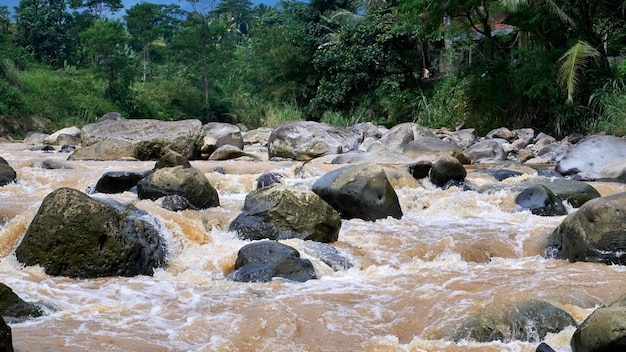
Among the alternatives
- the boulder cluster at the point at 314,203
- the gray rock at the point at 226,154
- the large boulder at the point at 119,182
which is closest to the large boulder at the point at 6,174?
the boulder cluster at the point at 314,203

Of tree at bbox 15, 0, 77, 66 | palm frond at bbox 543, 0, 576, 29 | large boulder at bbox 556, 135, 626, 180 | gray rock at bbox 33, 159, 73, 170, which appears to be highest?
tree at bbox 15, 0, 77, 66

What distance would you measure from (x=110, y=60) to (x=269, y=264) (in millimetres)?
24987

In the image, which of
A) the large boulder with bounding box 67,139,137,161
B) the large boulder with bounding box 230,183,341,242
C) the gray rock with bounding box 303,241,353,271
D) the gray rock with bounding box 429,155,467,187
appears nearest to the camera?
the gray rock with bounding box 303,241,353,271

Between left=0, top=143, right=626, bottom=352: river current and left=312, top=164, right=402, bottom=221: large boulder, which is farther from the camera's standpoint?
left=312, top=164, right=402, bottom=221: large boulder

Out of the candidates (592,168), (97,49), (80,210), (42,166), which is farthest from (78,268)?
(97,49)

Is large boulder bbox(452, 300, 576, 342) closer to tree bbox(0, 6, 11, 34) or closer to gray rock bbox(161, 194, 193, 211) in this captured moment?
gray rock bbox(161, 194, 193, 211)

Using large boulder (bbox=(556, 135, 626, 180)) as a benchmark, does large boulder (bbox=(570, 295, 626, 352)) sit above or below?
above

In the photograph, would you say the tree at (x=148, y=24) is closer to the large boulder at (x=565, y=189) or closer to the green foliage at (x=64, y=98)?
the green foliage at (x=64, y=98)

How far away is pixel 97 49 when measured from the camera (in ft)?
96.3

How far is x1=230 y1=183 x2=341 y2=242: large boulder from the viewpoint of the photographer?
289 inches

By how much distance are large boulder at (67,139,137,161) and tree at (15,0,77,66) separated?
2496cm

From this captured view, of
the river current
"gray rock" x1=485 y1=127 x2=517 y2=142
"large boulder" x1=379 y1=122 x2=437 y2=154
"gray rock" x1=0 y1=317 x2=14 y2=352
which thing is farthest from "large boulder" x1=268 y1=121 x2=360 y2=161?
"gray rock" x1=0 y1=317 x2=14 y2=352

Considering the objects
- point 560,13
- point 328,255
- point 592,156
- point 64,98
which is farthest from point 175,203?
point 64,98

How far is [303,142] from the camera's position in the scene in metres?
14.6
